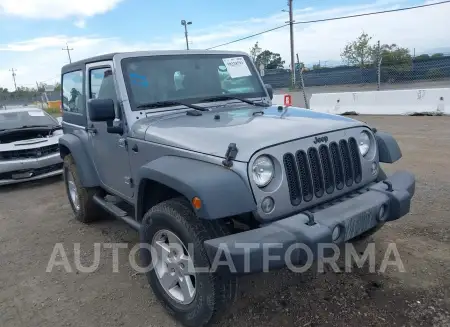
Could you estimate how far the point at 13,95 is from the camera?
47250 millimetres

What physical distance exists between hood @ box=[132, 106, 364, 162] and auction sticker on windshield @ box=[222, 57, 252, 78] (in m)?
0.70

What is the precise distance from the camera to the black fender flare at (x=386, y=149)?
10.8 ft

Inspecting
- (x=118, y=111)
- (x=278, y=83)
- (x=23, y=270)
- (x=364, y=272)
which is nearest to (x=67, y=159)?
(x=23, y=270)

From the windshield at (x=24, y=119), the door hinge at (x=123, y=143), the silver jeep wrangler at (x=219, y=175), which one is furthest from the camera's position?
the windshield at (x=24, y=119)

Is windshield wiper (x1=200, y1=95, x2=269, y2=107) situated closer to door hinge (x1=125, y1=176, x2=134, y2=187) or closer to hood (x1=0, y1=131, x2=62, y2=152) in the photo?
door hinge (x1=125, y1=176, x2=134, y2=187)

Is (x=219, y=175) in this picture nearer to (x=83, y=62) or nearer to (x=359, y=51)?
(x=83, y=62)

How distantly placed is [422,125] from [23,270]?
9.04 meters

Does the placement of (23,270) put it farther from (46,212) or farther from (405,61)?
(405,61)

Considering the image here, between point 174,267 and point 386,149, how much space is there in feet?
6.51

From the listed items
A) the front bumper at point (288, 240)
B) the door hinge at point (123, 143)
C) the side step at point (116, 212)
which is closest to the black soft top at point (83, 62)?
the door hinge at point (123, 143)

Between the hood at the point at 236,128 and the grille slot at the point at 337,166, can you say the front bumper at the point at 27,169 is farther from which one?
the grille slot at the point at 337,166

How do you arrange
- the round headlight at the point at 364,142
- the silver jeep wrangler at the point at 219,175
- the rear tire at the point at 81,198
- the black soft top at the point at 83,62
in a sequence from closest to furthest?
the silver jeep wrangler at the point at 219,175
the round headlight at the point at 364,142
the black soft top at the point at 83,62
the rear tire at the point at 81,198

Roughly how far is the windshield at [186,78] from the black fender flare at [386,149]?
1.39 meters

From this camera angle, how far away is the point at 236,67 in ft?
13.9
